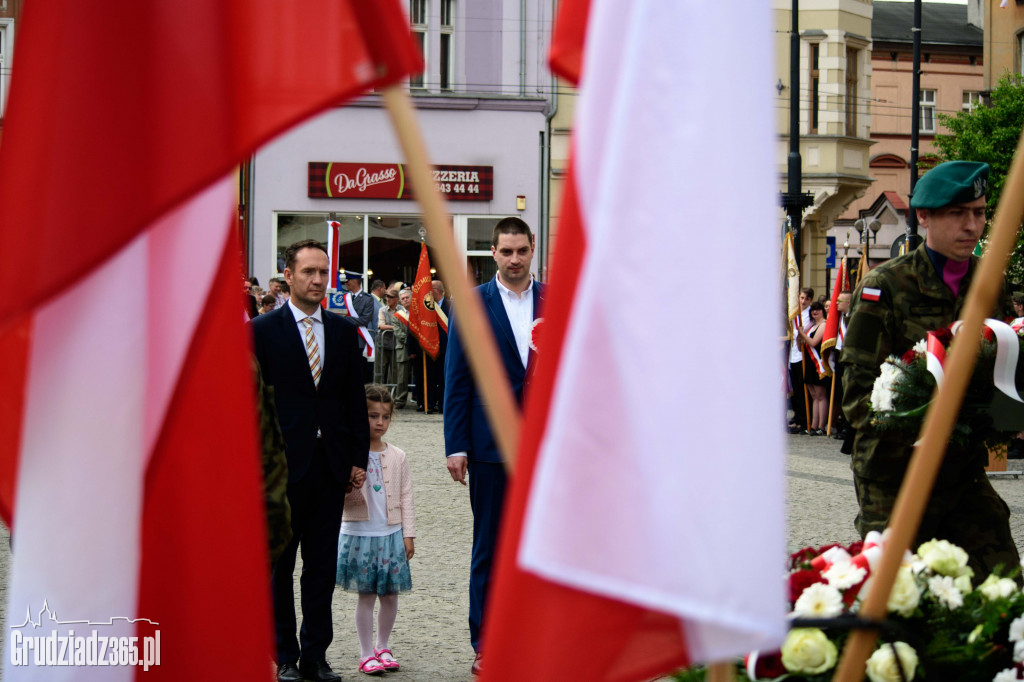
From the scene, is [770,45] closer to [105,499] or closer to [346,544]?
[105,499]

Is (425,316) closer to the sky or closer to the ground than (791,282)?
closer to the ground

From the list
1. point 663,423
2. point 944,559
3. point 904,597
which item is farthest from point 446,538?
point 663,423

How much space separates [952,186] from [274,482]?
2663mm

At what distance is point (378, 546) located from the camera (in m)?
6.25

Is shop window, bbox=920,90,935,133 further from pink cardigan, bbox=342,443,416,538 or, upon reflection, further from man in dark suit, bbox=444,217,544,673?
pink cardigan, bbox=342,443,416,538

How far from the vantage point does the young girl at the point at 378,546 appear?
609 centimetres

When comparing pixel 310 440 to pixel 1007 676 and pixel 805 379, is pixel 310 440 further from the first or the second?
pixel 805 379

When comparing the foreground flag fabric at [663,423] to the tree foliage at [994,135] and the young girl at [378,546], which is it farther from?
the tree foliage at [994,135]

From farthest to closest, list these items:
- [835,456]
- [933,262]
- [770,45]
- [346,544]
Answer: [835,456] < [346,544] < [933,262] < [770,45]

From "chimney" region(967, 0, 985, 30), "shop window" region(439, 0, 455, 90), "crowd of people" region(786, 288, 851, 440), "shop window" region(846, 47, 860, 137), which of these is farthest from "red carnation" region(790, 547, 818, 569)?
"chimney" region(967, 0, 985, 30)

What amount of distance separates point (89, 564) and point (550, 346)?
89 centimetres

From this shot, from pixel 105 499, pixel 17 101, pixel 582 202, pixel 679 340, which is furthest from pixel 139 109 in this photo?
pixel 679 340

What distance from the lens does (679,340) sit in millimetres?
1705

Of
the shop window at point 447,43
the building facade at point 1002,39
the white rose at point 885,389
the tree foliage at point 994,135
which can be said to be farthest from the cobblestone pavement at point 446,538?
the building facade at point 1002,39
